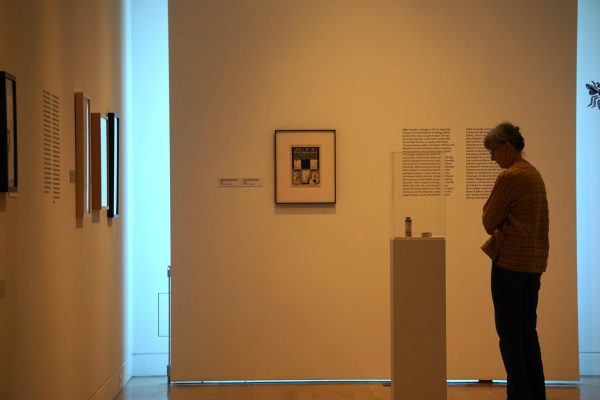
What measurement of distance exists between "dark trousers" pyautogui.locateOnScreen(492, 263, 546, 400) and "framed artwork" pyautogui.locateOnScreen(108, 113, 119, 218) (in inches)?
120

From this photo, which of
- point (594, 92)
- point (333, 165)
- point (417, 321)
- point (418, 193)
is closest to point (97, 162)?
point (333, 165)

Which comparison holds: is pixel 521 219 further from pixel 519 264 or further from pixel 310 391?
pixel 310 391

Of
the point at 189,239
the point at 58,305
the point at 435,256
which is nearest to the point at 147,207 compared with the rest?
the point at 189,239

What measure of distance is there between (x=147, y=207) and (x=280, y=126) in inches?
63.2

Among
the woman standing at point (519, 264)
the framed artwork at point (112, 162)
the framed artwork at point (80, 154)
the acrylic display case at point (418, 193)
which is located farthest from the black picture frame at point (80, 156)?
the woman standing at point (519, 264)

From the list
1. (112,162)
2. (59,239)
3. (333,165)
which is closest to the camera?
(59,239)

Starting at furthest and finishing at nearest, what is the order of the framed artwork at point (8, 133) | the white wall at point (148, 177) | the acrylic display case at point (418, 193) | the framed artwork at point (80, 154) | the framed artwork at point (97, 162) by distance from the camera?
1. the white wall at point (148, 177)
2. the framed artwork at point (97, 162)
3. the framed artwork at point (80, 154)
4. the acrylic display case at point (418, 193)
5. the framed artwork at point (8, 133)

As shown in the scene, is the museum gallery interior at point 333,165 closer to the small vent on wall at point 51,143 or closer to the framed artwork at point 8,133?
the small vent on wall at point 51,143

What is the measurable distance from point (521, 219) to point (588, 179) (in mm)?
2958

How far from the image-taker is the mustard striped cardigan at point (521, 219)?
473 cm

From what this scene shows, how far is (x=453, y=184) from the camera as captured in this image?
6.69 m

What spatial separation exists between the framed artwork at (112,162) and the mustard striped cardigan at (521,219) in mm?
2970

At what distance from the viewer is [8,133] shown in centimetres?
347

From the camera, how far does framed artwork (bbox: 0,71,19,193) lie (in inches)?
134
